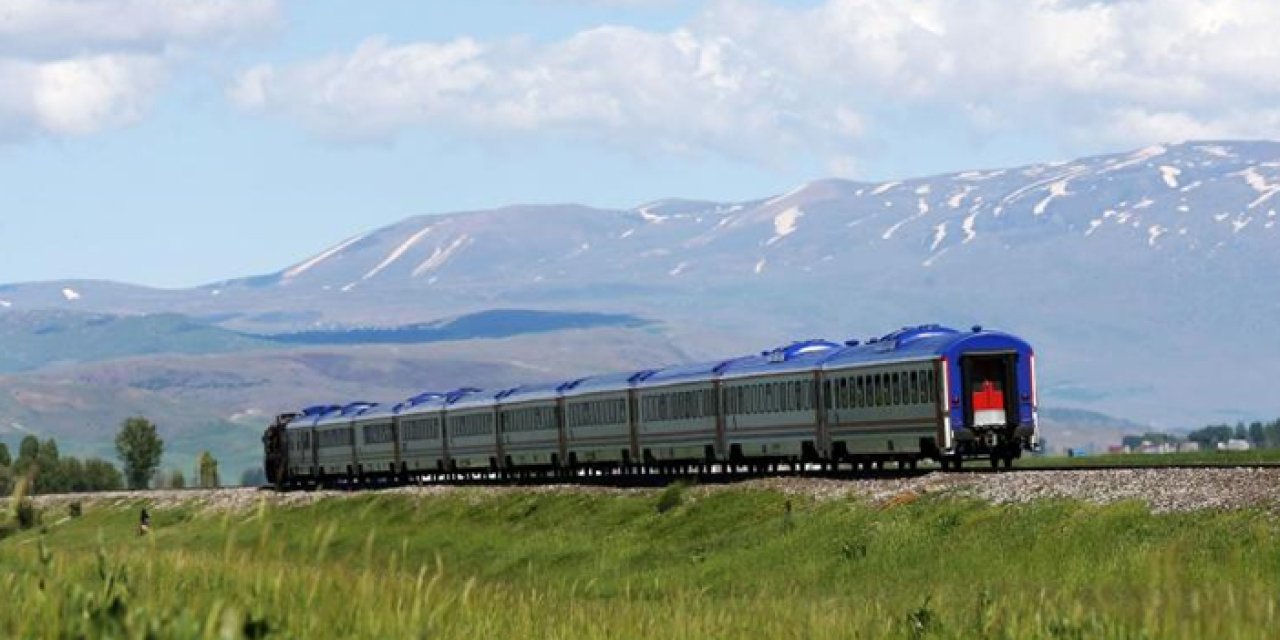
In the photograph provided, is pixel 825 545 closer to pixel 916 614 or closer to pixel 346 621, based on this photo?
pixel 916 614

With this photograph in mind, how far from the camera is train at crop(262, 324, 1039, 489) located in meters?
59.1

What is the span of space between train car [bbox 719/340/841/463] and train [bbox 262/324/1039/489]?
0.07 m

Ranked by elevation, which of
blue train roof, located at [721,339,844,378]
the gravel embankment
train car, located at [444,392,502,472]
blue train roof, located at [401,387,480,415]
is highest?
blue train roof, located at [721,339,844,378]

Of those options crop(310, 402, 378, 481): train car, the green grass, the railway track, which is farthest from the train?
the green grass

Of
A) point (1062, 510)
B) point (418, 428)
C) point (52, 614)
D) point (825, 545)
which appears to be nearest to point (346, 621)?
point (52, 614)

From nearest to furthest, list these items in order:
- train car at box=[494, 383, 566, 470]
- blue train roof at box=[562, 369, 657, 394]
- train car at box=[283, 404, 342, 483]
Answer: blue train roof at box=[562, 369, 657, 394]
train car at box=[494, 383, 566, 470]
train car at box=[283, 404, 342, 483]

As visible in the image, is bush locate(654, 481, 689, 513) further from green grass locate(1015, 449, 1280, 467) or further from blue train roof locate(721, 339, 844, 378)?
green grass locate(1015, 449, 1280, 467)

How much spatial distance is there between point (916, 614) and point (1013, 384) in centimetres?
4181

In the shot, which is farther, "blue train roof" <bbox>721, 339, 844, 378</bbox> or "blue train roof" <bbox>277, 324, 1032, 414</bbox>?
"blue train roof" <bbox>721, 339, 844, 378</bbox>

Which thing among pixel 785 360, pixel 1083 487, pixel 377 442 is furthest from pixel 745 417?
pixel 377 442

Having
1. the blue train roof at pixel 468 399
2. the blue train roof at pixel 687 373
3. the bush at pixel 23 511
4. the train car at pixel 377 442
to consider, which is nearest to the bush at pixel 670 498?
the blue train roof at pixel 687 373

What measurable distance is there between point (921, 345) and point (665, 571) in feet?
47.9

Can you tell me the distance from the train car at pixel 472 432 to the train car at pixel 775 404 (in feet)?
78.7

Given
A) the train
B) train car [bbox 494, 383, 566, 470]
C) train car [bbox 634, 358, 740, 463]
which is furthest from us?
train car [bbox 494, 383, 566, 470]
